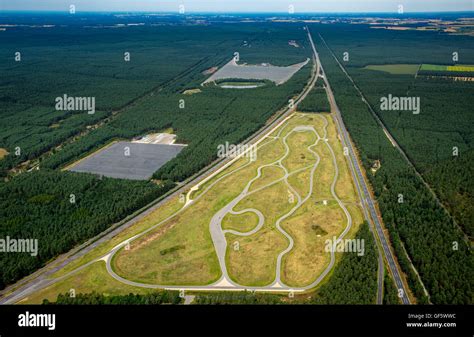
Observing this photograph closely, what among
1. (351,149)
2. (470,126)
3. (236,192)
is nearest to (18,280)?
(236,192)

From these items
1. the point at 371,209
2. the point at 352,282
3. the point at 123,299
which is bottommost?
the point at 123,299

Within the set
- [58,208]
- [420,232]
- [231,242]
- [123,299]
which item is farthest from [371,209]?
[58,208]

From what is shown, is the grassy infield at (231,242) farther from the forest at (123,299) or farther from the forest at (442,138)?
the forest at (442,138)

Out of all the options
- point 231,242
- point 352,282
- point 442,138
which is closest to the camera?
point 352,282

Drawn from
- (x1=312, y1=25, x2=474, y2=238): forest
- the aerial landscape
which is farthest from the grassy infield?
(x1=312, y1=25, x2=474, y2=238): forest

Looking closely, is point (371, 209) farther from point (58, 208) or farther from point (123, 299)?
point (58, 208)
